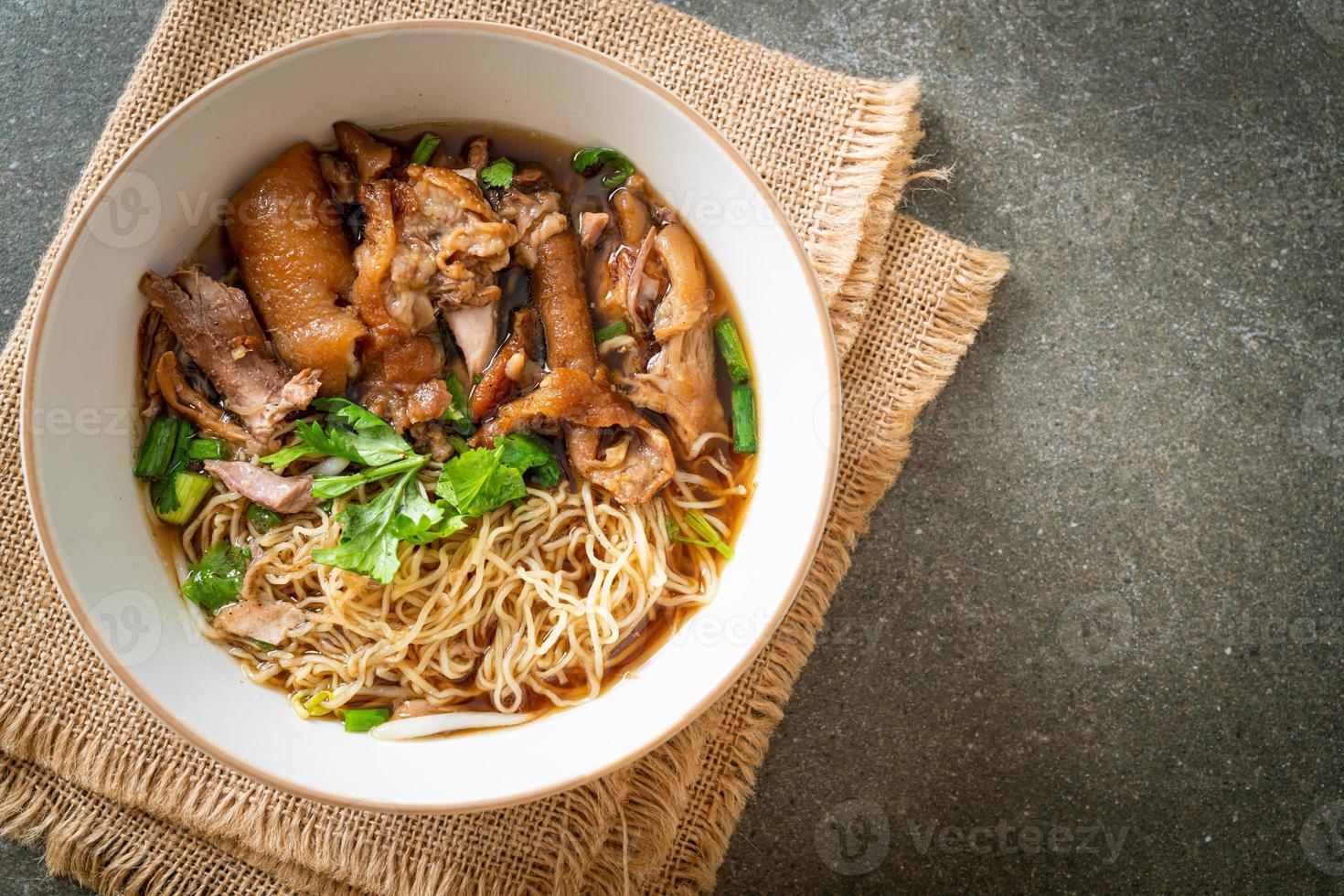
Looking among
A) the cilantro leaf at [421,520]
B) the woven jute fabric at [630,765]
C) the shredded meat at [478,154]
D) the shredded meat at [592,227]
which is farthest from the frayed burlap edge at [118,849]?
the shredded meat at [478,154]

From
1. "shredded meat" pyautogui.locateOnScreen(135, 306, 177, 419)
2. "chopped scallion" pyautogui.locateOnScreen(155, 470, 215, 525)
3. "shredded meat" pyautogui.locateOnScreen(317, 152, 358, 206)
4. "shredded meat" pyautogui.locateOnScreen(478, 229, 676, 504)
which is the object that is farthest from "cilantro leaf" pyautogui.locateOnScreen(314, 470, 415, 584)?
"shredded meat" pyautogui.locateOnScreen(317, 152, 358, 206)

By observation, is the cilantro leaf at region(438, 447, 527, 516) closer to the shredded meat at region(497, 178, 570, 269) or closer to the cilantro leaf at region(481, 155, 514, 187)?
the shredded meat at region(497, 178, 570, 269)

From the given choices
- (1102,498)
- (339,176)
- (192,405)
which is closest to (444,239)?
(339,176)

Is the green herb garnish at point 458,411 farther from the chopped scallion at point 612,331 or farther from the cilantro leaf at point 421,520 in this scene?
the chopped scallion at point 612,331

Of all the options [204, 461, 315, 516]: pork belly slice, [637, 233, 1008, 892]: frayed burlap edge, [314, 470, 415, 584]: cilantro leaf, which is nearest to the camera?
[314, 470, 415, 584]: cilantro leaf

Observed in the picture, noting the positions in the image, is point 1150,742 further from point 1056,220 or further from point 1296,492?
point 1056,220

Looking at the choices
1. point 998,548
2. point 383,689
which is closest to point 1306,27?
Answer: point 998,548
